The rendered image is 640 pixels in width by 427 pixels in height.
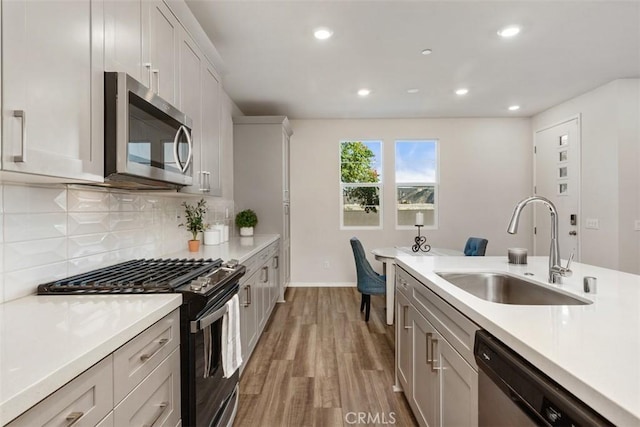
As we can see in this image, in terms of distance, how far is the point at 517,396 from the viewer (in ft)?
2.83

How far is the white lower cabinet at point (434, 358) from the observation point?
1.21m

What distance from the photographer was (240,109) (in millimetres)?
4789

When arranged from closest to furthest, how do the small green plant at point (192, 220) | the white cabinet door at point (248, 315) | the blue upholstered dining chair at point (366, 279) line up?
the white cabinet door at point (248, 315) < the small green plant at point (192, 220) < the blue upholstered dining chair at point (366, 279)

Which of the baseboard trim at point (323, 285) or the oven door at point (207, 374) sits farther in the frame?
the baseboard trim at point (323, 285)

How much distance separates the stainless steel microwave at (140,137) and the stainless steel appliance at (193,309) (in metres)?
0.44

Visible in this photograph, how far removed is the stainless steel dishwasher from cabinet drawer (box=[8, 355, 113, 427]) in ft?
3.53

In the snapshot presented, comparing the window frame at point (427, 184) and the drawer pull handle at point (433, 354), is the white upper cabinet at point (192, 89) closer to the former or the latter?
the drawer pull handle at point (433, 354)

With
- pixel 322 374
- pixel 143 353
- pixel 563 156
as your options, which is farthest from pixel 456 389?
pixel 563 156

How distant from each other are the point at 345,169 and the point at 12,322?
476 cm

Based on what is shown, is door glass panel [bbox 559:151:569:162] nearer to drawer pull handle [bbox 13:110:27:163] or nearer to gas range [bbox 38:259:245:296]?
gas range [bbox 38:259:245:296]

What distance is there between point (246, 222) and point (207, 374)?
9.44 feet

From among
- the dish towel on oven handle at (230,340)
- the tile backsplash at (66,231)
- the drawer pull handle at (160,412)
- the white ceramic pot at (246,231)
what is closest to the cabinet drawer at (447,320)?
the dish towel on oven handle at (230,340)

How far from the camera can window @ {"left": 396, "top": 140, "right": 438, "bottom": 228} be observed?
Result: 17.9ft

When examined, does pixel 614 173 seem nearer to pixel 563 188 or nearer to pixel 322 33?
pixel 563 188
